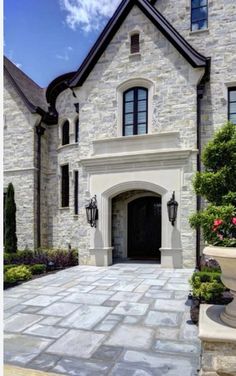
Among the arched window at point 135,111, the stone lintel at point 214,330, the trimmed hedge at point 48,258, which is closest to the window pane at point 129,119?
the arched window at point 135,111

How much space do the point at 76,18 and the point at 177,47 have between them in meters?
3.75

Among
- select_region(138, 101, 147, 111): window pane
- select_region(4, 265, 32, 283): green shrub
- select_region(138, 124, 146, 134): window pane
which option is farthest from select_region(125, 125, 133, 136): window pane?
select_region(4, 265, 32, 283): green shrub

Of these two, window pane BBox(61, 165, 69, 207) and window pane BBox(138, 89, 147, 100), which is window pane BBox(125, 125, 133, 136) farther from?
window pane BBox(61, 165, 69, 207)

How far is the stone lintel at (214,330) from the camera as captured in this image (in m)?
3.24

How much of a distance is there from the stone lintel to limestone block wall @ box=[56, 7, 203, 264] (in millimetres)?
6534

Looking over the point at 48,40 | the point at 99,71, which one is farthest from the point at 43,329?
the point at 99,71

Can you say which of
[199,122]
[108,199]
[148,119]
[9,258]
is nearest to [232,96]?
[199,122]

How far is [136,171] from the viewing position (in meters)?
11.1

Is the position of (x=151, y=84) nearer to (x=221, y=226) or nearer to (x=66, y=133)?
(x=66, y=133)

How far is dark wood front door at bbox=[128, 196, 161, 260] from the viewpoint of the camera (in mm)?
12625

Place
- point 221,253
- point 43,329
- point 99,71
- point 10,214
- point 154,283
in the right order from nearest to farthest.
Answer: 1. point 221,253
2. point 43,329
3. point 154,283
4. point 99,71
5. point 10,214

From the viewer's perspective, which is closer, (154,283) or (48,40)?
(48,40)

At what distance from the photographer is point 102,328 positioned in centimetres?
479

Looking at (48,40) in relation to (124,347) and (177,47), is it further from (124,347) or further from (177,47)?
(124,347)
